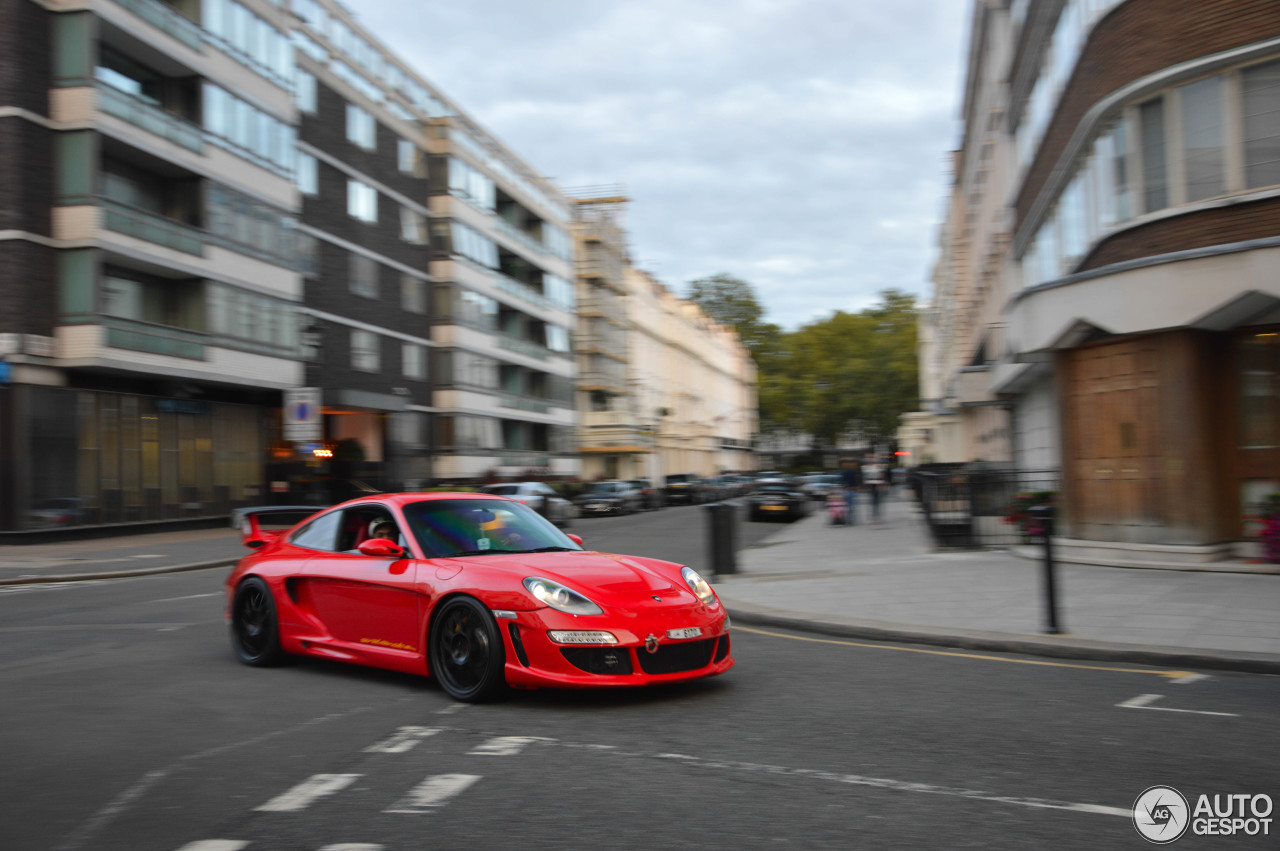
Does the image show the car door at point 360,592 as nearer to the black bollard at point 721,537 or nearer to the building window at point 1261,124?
the black bollard at point 721,537

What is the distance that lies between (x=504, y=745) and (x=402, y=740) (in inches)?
22.5

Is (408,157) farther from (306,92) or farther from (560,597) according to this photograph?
(560,597)

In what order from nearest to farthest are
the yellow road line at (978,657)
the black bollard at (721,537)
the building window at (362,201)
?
the yellow road line at (978,657) → the black bollard at (721,537) → the building window at (362,201)

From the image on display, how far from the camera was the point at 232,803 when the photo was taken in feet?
15.0

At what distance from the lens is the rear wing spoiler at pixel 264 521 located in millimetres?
9539

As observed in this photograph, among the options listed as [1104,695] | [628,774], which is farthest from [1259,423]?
[628,774]

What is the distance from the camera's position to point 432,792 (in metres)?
4.66

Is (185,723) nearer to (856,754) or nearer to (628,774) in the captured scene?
(628,774)

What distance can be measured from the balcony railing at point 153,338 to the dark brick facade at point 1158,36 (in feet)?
71.9

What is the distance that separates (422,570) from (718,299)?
114 m

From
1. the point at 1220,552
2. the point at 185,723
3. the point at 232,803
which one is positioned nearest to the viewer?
the point at 232,803

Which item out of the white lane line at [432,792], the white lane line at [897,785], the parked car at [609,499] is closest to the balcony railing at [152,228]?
the parked car at [609,499]

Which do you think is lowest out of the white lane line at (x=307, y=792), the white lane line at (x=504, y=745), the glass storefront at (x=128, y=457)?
the white lane line at (x=504, y=745)

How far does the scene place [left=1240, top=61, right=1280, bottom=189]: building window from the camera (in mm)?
13156
